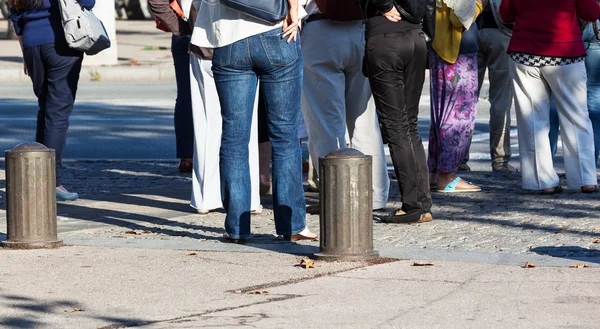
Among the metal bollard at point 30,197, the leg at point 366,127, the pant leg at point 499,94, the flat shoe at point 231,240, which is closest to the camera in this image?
the metal bollard at point 30,197

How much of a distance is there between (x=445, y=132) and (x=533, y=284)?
3.61 meters

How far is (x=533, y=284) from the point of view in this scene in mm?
5750

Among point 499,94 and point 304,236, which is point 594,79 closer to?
point 499,94

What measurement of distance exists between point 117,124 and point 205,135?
19.8 feet

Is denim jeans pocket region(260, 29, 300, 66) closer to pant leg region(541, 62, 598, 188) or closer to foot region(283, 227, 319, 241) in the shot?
foot region(283, 227, 319, 241)

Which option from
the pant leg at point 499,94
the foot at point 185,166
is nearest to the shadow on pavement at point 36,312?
the foot at point 185,166

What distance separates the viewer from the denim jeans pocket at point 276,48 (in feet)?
21.9

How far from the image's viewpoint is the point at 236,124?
22.3ft

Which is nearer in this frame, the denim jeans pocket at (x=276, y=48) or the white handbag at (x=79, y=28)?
the denim jeans pocket at (x=276, y=48)

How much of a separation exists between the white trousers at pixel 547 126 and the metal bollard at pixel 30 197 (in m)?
3.57

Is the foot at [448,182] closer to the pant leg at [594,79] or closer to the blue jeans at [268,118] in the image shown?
the pant leg at [594,79]

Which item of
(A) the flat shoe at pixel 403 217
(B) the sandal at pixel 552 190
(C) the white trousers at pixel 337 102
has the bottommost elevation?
(A) the flat shoe at pixel 403 217

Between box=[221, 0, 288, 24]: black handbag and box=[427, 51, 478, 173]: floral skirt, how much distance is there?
275cm

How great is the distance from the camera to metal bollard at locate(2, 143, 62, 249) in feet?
22.5
